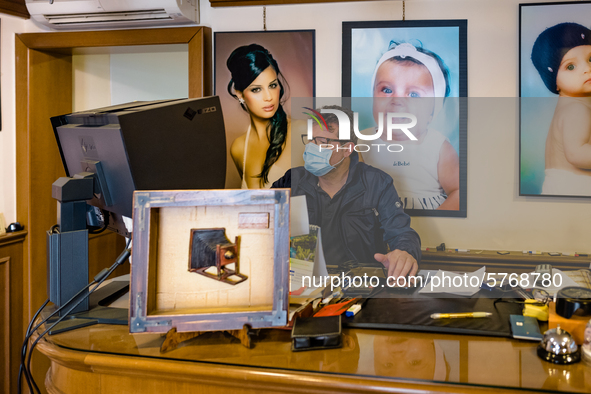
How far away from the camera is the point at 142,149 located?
3.61 ft

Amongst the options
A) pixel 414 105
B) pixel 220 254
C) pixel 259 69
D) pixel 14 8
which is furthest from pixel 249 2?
pixel 220 254

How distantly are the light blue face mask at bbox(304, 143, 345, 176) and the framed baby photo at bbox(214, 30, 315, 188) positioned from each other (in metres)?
1.22

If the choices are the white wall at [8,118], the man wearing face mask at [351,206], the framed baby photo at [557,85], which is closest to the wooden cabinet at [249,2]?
the framed baby photo at [557,85]

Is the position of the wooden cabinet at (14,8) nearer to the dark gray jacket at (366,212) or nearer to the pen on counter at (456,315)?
the dark gray jacket at (366,212)

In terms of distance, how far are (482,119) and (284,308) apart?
1165mm

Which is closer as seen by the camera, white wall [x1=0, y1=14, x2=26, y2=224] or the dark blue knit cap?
the dark blue knit cap

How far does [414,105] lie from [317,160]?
77 cm

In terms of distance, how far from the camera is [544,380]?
2.59 feet

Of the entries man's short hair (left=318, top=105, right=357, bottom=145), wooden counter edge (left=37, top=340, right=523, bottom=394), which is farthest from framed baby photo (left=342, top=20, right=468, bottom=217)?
wooden counter edge (left=37, top=340, right=523, bottom=394)

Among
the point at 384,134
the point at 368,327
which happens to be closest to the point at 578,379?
the point at 368,327

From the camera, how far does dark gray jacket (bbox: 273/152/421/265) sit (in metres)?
1.30

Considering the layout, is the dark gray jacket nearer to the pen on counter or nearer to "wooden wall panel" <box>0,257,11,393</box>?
the pen on counter

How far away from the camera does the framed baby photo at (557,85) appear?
2164mm

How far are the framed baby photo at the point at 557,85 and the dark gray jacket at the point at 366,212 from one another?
1159mm
